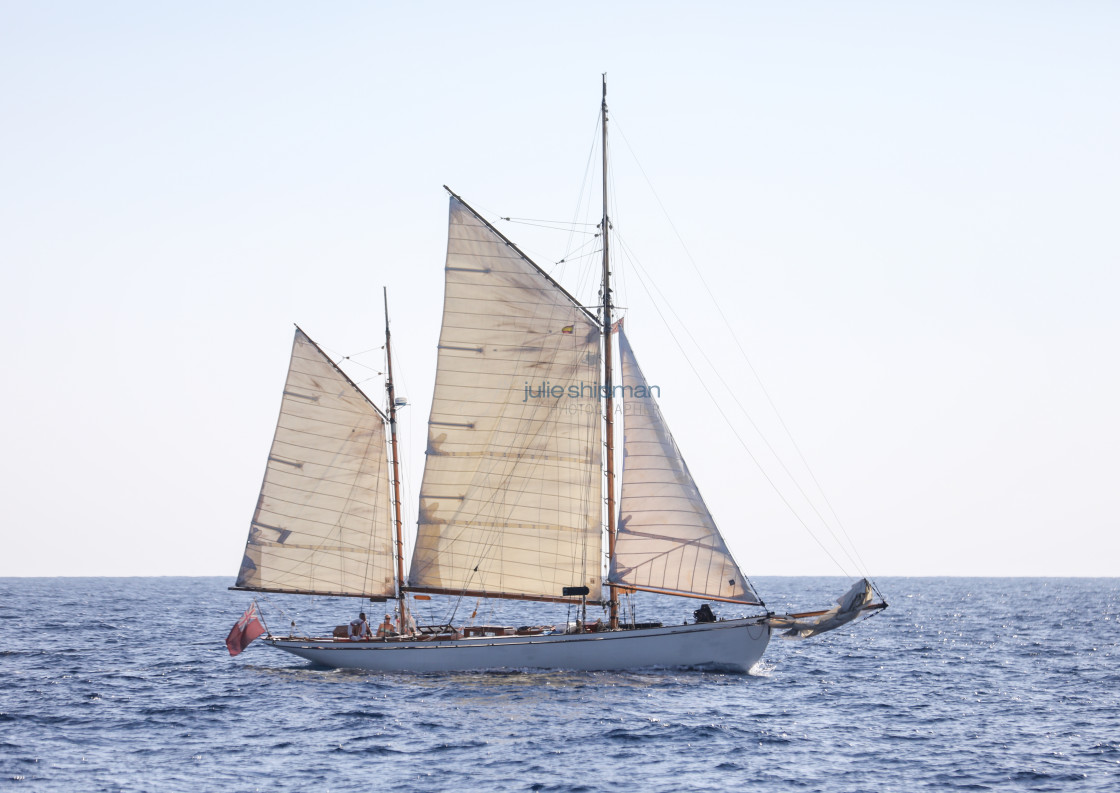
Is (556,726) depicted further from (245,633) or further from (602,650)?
(245,633)

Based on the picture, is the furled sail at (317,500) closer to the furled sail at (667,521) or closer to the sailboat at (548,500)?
the sailboat at (548,500)

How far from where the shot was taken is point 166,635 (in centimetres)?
7388

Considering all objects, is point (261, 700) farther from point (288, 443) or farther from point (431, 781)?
point (431, 781)

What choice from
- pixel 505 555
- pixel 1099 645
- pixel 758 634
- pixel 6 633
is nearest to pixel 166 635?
pixel 6 633

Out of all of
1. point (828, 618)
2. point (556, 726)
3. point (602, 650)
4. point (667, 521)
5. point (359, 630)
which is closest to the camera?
point (556, 726)

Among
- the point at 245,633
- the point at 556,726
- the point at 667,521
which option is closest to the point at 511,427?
the point at 667,521

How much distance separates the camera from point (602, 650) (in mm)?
43719

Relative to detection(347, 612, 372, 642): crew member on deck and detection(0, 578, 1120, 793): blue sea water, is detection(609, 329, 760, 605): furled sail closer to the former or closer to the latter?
detection(0, 578, 1120, 793): blue sea water

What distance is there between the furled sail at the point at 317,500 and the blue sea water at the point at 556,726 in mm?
4185

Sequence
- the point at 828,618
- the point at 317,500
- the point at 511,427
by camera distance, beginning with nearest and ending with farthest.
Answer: the point at 828,618 → the point at 511,427 → the point at 317,500

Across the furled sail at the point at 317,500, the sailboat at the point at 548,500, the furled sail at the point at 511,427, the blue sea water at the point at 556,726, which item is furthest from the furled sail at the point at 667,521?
the furled sail at the point at 317,500

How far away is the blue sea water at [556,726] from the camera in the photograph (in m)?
29.8

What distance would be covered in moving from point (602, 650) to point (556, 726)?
7.99 metres

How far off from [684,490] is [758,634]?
6.67m
